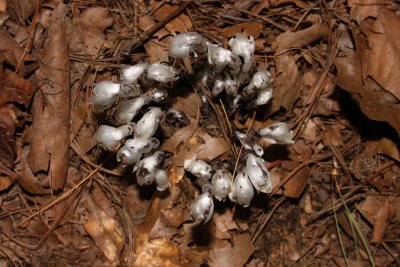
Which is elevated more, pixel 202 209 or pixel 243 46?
pixel 243 46

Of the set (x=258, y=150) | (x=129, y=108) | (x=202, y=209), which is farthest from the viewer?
(x=258, y=150)

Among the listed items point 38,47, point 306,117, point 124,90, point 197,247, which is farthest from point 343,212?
point 38,47

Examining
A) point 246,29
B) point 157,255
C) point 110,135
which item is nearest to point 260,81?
point 246,29

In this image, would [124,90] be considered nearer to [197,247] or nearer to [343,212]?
[197,247]

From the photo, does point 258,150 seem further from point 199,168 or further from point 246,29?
point 246,29

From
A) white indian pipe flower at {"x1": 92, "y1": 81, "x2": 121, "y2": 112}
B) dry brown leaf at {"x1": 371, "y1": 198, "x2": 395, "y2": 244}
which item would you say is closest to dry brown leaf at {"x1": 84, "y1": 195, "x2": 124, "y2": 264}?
white indian pipe flower at {"x1": 92, "y1": 81, "x2": 121, "y2": 112}
